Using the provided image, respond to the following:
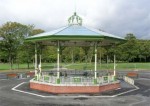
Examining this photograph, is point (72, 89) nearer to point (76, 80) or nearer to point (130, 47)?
point (76, 80)

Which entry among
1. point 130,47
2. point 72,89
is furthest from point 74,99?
point 130,47

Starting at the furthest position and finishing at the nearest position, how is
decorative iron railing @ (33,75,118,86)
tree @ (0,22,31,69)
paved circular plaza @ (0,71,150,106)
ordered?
tree @ (0,22,31,69), decorative iron railing @ (33,75,118,86), paved circular plaza @ (0,71,150,106)

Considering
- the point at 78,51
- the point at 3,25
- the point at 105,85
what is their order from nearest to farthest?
1. the point at 105,85
2. the point at 3,25
3. the point at 78,51

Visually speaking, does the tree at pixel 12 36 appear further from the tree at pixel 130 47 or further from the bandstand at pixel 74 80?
the tree at pixel 130 47

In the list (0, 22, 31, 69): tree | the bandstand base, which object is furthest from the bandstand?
(0, 22, 31, 69): tree

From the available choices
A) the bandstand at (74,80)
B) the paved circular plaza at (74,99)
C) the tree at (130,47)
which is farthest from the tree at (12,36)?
the tree at (130,47)

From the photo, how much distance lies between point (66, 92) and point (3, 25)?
40.0 meters

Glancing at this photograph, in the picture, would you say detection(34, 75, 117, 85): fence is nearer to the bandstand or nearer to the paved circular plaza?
the bandstand

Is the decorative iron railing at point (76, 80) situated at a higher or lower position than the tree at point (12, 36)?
lower

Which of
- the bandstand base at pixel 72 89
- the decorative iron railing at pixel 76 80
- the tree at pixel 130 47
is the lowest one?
the bandstand base at pixel 72 89

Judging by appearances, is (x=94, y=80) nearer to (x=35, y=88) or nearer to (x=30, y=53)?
(x=35, y=88)

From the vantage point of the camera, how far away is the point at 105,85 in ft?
88.7

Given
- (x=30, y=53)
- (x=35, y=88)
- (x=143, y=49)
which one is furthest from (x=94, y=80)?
(x=143, y=49)

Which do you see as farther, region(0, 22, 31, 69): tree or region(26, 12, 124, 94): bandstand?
region(0, 22, 31, 69): tree
